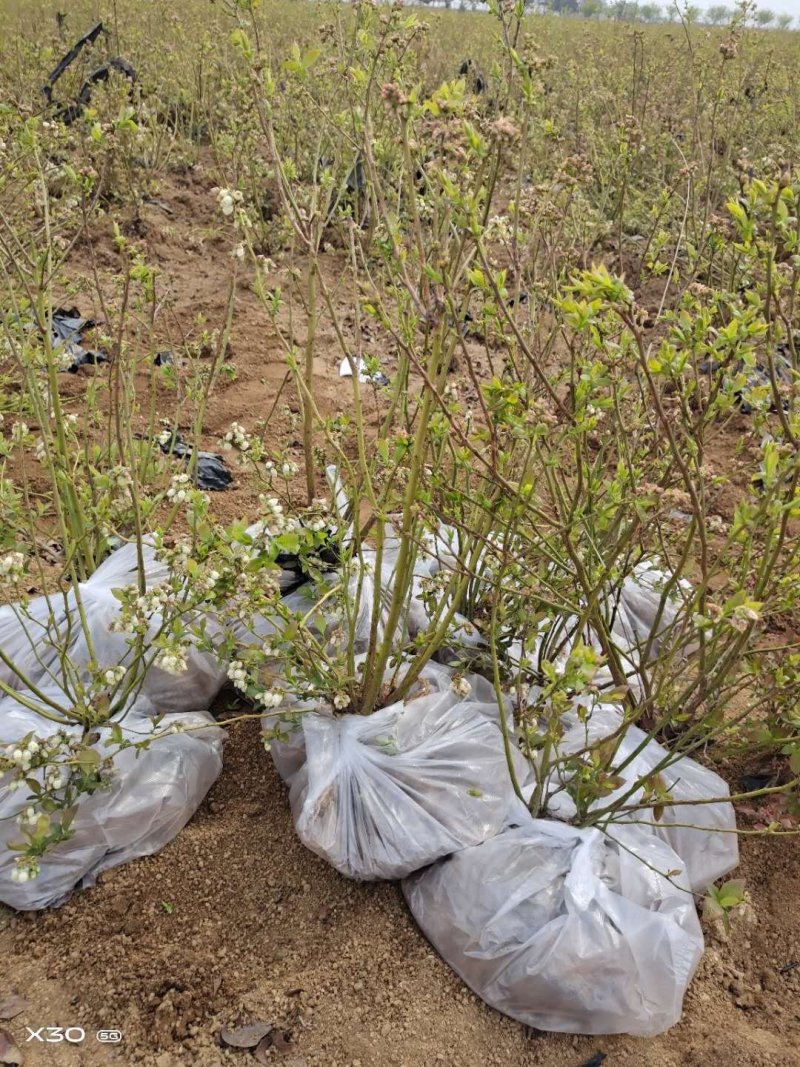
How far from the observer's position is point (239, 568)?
5.20 ft

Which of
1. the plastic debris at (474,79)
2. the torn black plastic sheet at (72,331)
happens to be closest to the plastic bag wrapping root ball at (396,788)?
the torn black plastic sheet at (72,331)

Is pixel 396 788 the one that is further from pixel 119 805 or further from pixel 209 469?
pixel 209 469

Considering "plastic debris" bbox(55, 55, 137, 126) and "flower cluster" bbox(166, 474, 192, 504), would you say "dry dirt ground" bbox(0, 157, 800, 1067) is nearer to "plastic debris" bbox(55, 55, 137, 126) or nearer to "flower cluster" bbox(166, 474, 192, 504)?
"flower cluster" bbox(166, 474, 192, 504)

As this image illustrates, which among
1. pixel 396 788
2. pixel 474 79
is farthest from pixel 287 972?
pixel 474 79

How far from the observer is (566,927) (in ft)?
5.27

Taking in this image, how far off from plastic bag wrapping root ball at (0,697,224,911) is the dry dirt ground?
5cm

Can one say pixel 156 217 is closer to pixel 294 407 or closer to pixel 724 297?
pixel 294 407

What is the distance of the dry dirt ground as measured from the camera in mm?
1580

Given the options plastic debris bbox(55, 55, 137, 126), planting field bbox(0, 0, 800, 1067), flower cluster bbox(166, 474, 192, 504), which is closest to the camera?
planting field bbox(0, 0, 800, 1067)

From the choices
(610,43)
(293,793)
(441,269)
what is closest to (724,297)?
(441,269)

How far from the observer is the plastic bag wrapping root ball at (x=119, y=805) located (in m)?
1.75

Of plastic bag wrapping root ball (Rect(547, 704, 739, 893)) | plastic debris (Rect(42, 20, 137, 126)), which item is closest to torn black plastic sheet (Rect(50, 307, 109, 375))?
plastic debris (Rect(42, 20, 137, 126))

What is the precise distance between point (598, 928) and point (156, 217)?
17.9ft

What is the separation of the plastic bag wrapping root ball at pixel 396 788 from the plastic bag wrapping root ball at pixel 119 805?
24 centimetres
